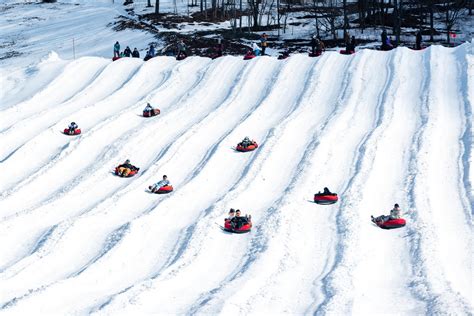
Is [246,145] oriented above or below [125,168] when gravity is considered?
above

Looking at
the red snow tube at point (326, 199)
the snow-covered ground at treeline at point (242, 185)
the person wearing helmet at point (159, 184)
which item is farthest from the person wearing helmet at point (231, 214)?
the person wearing helmet at point (159, 184)

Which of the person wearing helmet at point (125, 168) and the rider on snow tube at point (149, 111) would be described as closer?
the person wearing helmet at point (125, 168)

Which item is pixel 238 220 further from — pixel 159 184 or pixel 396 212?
pixel 396 212

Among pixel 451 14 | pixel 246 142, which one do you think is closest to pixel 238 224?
A: pixel 246 142

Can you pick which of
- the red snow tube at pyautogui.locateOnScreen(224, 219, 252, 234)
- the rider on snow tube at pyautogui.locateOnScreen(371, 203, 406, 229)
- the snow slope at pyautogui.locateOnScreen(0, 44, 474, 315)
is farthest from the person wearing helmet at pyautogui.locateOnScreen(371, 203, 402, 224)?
the red snow tube at pyautogui.locateOnScreen(224, 219, 252, 234)

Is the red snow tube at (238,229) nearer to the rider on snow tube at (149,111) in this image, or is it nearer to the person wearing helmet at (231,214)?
the person wearing helmet at (231,214)

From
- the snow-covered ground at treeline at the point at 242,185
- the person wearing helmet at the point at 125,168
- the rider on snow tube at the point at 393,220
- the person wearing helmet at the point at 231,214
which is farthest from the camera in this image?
the person wearing helmet at the point at 125,168

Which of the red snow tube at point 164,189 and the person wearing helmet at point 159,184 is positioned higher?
the person wearing helmet at point 159,184

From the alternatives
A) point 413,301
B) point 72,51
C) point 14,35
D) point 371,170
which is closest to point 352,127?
point 371,170
